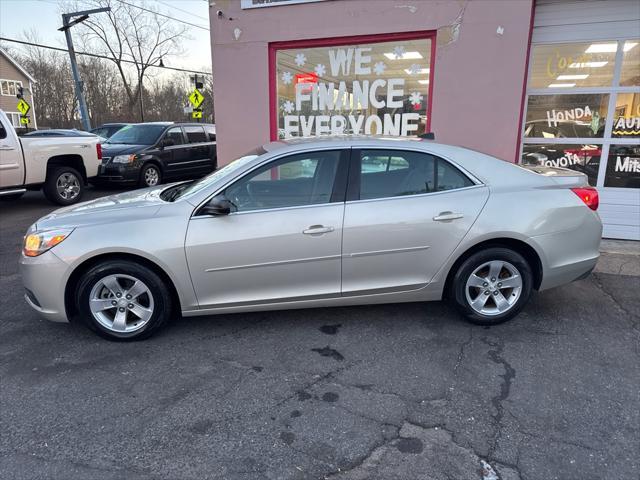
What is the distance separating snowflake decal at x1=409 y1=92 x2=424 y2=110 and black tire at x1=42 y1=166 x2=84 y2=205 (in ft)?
23.3

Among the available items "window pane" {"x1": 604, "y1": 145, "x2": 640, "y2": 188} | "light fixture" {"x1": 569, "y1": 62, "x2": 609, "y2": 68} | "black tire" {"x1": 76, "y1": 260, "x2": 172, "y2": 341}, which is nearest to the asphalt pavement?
"black tire" {"x1": 76, "y1": 260, "x2": 172, "y2": 341}

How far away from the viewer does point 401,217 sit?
3.67 metres

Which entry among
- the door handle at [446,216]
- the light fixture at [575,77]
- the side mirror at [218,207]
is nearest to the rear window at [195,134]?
the light fixture at [575,77]

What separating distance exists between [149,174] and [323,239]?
9.34 metres

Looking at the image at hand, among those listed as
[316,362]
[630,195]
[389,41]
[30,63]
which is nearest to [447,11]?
[389,41]

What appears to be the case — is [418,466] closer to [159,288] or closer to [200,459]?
[200,459]

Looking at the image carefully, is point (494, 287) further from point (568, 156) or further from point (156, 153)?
point (156, 153)

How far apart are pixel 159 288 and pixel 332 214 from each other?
57.3 inches

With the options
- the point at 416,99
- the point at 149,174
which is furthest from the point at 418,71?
the point at 149,174

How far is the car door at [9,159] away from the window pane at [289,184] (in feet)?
22.4

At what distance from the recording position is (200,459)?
2459 millimetres

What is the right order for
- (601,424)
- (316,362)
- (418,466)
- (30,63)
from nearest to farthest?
1. (418,466)
2. (601,424)
3. (316,362)
4. (30,63)

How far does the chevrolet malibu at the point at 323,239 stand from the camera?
11.6 feet

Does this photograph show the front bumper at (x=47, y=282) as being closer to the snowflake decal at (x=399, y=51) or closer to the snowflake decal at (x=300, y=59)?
the snowflake decal at (x=300, y=59)
